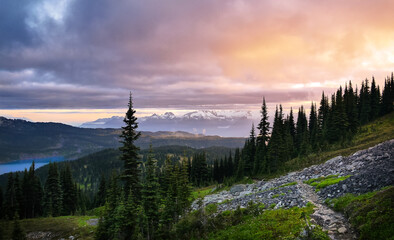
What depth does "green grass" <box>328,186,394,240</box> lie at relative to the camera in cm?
898

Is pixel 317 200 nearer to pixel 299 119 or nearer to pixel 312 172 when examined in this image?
pixel 312 172

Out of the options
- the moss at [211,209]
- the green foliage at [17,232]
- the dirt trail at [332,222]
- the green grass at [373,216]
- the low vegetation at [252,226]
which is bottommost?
the green foliage at [17,232]

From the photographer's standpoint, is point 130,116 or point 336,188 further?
point 130,116

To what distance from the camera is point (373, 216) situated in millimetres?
10320

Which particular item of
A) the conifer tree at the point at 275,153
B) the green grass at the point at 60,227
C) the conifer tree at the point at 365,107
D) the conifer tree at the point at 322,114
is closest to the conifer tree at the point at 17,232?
the green grass at the point at 60,227

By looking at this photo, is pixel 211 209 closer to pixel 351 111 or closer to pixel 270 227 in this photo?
Result: pixel 270 227

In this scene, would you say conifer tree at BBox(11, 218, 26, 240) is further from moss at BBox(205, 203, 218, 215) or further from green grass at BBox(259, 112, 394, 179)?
green grass at BBox(259, 112, 394, 179)

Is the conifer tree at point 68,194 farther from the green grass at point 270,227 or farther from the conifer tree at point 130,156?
the green grass at point 270,227

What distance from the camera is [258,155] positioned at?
60750mm

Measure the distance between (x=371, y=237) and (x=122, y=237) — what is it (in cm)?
2378

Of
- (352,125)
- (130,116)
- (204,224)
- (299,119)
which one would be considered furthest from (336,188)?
(299,119)

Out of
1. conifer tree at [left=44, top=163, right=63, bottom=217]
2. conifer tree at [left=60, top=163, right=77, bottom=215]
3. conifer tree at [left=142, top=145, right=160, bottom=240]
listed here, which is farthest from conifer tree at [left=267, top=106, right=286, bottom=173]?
conifer tree at [left=60, top=163, right=77, bottom=215]

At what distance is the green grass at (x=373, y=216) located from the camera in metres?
8.98

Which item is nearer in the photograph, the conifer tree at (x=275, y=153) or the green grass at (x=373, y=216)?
the green grass at (x=373, y=216)
